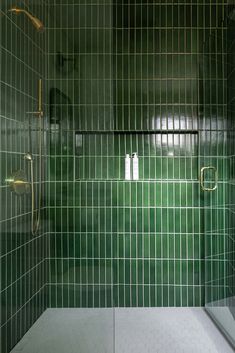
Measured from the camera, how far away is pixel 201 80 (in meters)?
3.08

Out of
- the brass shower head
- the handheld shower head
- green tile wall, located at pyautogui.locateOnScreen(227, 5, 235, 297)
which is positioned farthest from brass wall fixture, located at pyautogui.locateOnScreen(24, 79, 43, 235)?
green tile wall, located at pyautogui.locateOnScreen(227, 5, 235, 297)

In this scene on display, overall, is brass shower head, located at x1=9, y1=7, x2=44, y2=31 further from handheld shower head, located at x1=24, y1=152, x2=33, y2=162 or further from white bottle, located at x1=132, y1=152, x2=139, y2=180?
white bottle, located at x1=132, y1=152, x2=139, y2=180

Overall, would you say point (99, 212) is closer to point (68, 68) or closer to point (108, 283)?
point (108, 283)

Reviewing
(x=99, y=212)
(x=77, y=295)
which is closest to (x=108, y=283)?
(x=77, y=295)

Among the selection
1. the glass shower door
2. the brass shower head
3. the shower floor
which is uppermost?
the brass shower head

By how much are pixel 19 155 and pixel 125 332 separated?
5.12ft

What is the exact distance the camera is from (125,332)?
2.59 m

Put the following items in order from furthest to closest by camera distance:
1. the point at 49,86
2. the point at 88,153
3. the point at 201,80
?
the point at 201,80, the point at 88,153, the point at 49,86

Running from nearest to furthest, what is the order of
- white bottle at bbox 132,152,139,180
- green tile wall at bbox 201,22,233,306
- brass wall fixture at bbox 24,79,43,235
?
brass wall fixture at bbox 24,79,43,235 < green tile wall at bbox 201,22,233,306 < white bottle at bbox 132,152,139,180

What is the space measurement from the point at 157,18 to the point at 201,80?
0.63 metres

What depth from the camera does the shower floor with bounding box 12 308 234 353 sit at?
1.73 meters

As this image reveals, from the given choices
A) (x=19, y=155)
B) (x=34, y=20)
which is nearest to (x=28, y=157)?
(x=19, y=155)

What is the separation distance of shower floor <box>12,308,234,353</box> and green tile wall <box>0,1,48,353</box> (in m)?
0.09

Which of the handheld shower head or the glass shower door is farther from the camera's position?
the glass shower door
